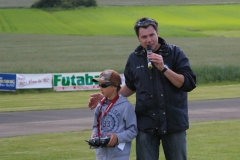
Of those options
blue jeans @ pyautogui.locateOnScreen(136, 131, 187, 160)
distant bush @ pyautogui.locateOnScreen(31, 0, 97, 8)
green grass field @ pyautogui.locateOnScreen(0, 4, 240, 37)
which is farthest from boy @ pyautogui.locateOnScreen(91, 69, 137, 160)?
distant bush @ pyautogui.locateOnScreen(31, 0, 97, 8)

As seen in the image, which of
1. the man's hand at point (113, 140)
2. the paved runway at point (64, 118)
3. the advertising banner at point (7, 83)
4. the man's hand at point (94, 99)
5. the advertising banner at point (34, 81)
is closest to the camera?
the man's hand at point (113, 140)

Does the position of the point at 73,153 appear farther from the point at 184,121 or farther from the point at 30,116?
the point at 30,116

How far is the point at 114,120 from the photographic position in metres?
5.48

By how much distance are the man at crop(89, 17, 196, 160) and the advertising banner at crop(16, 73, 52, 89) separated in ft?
77.3

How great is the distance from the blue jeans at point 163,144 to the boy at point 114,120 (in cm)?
14

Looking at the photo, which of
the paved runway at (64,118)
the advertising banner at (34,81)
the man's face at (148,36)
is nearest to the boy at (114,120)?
the man's face at (148,36)

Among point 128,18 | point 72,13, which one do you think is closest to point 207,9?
point 128,18

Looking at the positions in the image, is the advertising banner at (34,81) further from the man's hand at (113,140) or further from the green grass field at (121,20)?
the green grass field at (121,20)

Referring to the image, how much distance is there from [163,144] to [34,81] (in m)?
24.1

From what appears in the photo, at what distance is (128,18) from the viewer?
7288 centimetres

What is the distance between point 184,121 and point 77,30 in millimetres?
60744

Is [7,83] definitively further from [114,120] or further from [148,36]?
[148,36]

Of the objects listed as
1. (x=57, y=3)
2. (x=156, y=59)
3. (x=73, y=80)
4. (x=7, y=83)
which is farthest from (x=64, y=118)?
(x=57, y=3)

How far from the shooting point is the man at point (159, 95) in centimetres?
542
